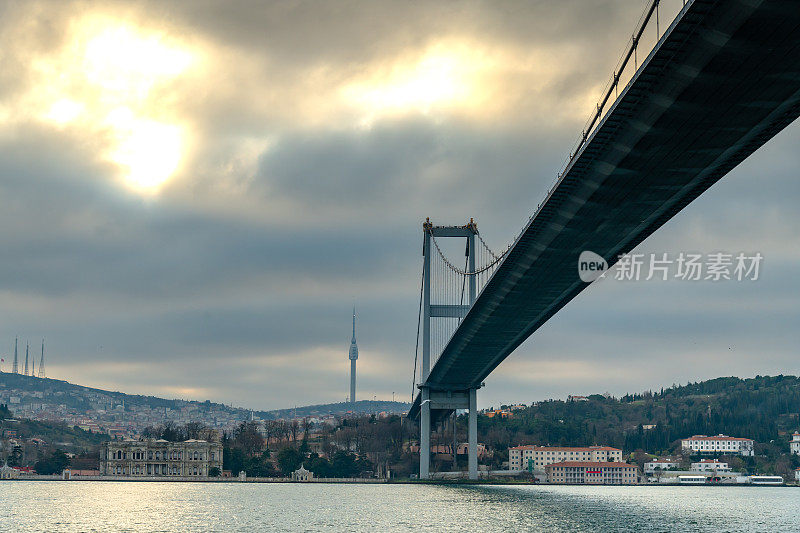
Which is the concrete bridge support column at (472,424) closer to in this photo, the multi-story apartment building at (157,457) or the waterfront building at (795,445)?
the multi-story apartment building at (157,457)

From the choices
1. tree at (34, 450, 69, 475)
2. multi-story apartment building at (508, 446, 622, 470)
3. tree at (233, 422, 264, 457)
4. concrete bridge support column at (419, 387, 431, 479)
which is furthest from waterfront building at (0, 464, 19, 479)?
concrete bridge support column at (419, 387, 431, 479)

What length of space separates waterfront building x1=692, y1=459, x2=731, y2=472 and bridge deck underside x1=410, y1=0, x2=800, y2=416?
132790mm

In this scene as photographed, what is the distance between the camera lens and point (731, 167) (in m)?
31.6

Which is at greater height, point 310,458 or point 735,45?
point 735,45

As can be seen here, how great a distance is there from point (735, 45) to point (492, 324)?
4284 centimetres

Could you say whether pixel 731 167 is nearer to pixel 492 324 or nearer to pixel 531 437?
pixel 492 324

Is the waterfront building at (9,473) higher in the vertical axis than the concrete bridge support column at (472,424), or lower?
lower

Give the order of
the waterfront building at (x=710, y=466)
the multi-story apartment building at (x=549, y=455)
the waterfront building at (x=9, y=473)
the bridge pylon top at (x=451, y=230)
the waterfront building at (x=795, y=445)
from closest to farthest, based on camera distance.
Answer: the bridge pylon top at (x=451, y=230) → the waterfront building at (x=9, y=473) → the multi-story apartment building at (x=549, y=455) → the waterfront building at (x=710, y=466) → the waterfront building at (x=795, y=445)

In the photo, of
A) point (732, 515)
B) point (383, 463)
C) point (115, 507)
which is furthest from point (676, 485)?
point (115, 507)

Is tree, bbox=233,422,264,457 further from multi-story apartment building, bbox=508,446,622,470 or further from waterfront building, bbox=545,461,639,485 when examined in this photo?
waterfront building, bbox=545,461,639,485

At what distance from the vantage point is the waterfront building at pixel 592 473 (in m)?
153

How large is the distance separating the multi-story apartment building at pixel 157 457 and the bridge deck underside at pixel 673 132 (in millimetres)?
104994

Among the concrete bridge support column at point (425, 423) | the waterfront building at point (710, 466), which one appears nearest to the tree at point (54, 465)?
the concrete bridge support column at point (425, 423)

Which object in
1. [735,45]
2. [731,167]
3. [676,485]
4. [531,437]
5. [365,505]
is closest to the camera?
[735,45]
